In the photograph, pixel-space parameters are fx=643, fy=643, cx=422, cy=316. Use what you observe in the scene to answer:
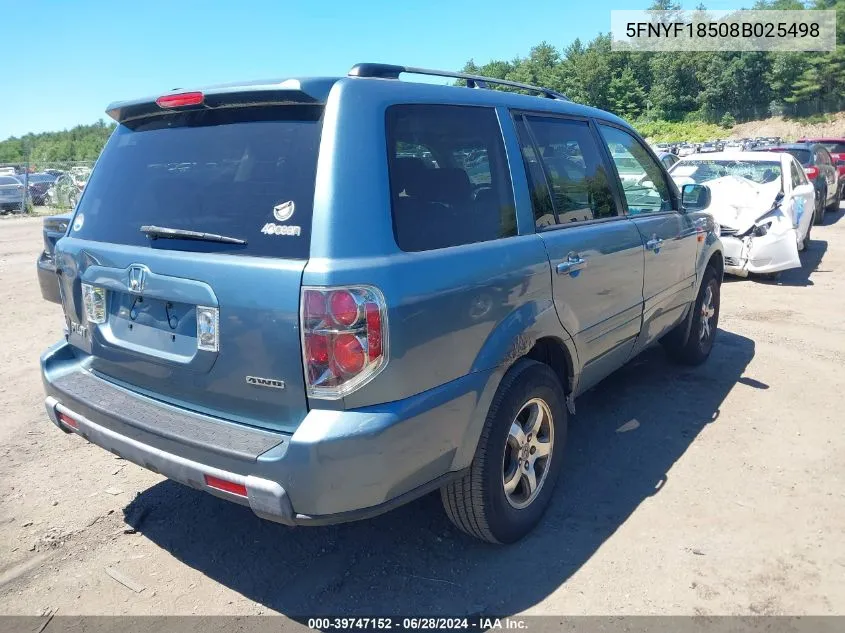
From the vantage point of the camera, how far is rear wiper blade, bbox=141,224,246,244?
7.83 feet

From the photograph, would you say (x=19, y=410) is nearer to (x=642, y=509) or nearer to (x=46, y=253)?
(x=46, y=253)

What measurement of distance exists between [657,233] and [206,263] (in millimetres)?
3045

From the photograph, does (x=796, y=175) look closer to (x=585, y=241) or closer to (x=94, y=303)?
(x=585, y=241)

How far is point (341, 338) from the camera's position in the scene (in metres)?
2.16

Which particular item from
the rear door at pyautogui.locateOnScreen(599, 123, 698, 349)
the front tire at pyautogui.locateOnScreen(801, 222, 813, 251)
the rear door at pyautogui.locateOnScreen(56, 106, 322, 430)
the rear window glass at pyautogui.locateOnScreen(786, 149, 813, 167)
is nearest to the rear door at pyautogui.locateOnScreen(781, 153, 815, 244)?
the front tire at pyautogui.locateOnScreen(801, 222, 813, 251)

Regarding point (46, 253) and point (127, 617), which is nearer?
point (127, 617)

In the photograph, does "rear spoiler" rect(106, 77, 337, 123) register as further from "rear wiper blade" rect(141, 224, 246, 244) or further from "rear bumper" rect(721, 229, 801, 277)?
"rear bumper" rect(721, 229, 801, 277)

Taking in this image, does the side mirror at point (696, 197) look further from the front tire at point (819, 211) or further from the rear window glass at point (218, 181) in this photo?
the front tire at point (819, 211)

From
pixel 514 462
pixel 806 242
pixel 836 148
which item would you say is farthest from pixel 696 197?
pixel 836 148

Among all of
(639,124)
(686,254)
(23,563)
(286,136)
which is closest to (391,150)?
(286,136)

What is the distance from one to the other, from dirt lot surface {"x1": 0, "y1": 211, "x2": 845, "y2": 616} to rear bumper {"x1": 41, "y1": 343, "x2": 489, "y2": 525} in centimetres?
66

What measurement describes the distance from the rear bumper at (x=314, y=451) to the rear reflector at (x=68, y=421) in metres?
0.19

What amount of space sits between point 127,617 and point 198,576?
1.10 feet

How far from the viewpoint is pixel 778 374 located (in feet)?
17.6
